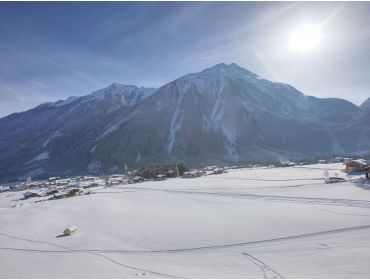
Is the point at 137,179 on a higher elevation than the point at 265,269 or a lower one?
higher

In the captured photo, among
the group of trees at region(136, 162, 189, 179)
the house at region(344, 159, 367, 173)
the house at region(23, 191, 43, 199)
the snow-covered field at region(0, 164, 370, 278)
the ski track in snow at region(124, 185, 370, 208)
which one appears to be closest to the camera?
the snow-covered field at region(0, 164, 370, 278)

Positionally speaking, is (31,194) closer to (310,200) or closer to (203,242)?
(310,200)

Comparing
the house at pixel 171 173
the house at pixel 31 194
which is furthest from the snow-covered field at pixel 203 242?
the house at pixel 171 173

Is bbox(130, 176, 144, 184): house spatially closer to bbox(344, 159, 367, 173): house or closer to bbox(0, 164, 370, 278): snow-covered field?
bbox(344, 159, 367, 173): house

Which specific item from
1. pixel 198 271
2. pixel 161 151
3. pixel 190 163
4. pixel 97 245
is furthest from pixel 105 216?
pixel 161 151

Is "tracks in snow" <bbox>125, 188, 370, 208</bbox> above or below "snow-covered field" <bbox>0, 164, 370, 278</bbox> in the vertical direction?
above

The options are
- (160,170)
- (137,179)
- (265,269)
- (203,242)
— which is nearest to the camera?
(265,269)

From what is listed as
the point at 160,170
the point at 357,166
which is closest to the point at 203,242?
the point at 357,166

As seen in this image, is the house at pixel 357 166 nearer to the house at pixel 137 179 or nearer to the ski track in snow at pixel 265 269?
the ski track in snow at pixel 265 269

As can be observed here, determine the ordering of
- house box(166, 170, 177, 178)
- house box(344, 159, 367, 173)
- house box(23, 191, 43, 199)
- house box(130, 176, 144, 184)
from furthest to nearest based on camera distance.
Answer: house box(166, 170, 177, 178) → house box(130, 176, 144, 184) → house box(23, 191, 43, 199) → house box(344, 159, 367, 173)

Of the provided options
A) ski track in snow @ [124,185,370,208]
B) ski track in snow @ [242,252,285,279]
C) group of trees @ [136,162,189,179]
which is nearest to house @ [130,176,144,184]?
group of trees @ [136,162,189,179]
